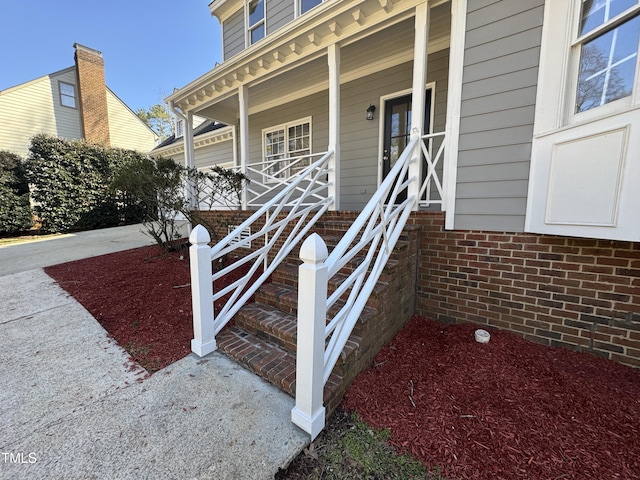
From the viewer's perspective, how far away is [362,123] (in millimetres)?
5184

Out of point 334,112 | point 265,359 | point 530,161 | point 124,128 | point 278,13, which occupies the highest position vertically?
point 124,128

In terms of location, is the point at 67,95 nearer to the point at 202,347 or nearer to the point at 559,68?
the point at 202,347

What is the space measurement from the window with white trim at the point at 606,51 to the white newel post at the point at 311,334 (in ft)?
8.03

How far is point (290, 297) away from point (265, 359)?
24.6 inches

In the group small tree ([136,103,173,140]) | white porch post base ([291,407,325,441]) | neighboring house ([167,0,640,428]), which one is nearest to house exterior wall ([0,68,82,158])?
small tree ([136,103,173,140])

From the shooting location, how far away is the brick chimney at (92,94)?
42.1ft

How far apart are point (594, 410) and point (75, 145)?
12.9m

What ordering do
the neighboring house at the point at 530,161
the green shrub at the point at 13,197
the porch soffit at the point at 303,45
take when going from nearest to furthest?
the neighboring house at the point at 530,161
the porch soffit at the point at 303,45
the green shrub at the point at 13,197

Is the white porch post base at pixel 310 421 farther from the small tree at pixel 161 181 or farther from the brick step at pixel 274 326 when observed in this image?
the small tree at pixel 161 181

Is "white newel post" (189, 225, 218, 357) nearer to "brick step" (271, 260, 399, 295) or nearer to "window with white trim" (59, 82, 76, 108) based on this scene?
"brick step" (271, 260, 399, 295)

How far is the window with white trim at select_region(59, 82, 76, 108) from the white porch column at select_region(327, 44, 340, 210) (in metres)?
15.7

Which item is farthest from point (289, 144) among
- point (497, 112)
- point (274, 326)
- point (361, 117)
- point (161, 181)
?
point (274, 326)

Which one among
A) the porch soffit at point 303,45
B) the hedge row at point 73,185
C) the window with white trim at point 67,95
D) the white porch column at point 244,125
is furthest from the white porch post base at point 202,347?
the window with white trim at point 67,95

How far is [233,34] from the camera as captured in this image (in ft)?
22.6
